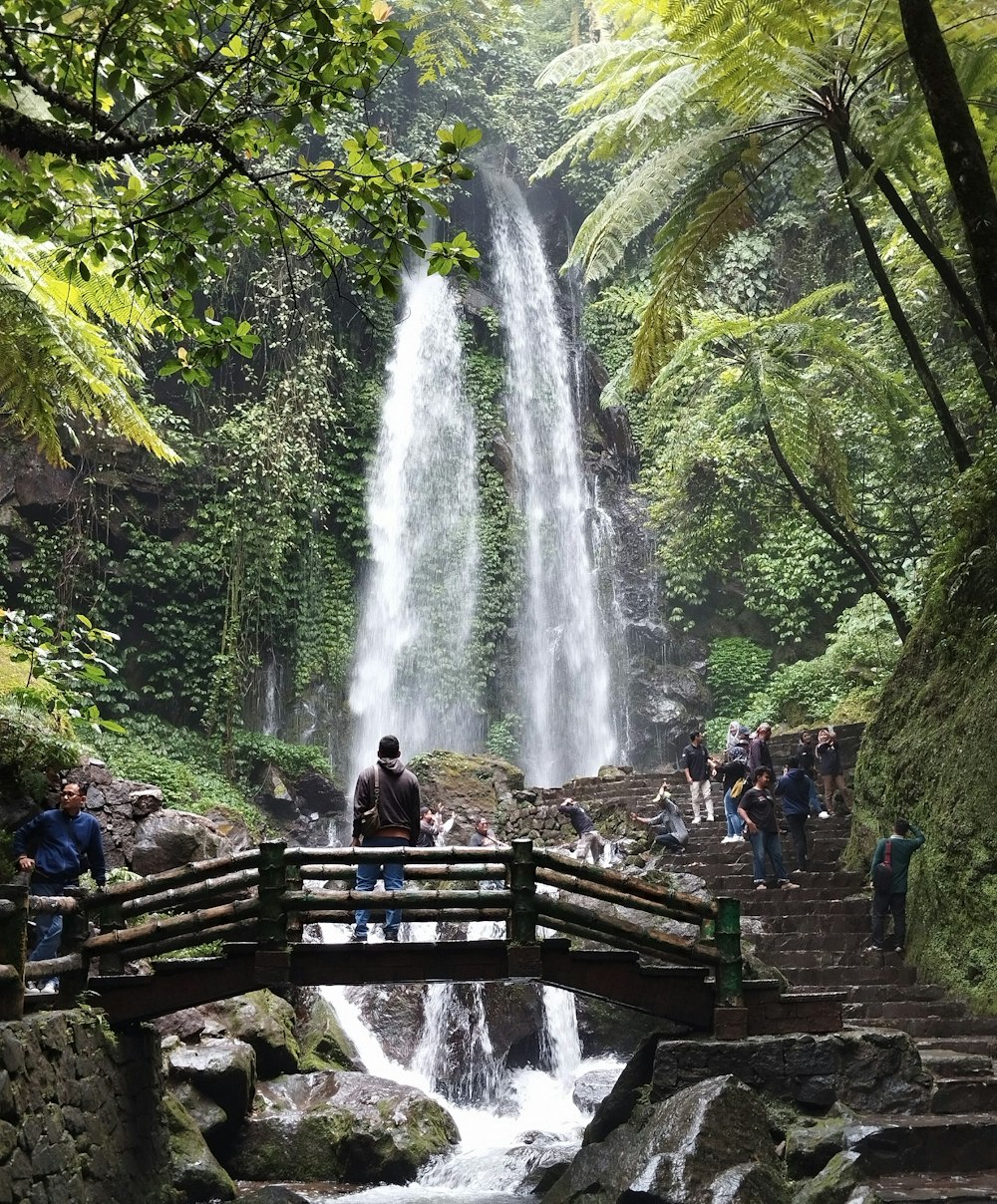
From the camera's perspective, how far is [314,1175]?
9367mm

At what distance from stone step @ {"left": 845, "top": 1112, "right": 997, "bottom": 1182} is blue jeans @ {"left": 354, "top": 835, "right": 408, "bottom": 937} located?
3.32m

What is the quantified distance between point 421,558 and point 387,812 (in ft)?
56.1

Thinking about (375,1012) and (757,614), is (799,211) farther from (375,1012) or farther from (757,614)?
(375,1012)

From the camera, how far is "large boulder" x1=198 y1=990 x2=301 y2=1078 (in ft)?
34.7

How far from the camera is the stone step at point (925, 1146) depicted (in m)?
7.04

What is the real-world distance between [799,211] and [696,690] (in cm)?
1106

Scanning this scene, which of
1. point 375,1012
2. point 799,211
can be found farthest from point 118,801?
point 799,211

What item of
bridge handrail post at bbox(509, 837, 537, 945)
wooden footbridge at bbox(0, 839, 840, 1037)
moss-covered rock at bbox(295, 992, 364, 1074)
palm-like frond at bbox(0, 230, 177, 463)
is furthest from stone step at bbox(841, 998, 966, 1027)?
palm-like frond at bbox(0, 230, 177, 463)

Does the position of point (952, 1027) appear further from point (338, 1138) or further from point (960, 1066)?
point (338, 1138)

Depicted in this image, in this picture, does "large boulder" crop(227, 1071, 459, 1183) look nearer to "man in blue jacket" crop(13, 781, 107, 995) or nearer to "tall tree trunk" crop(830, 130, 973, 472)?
"man in blue jacket" crop(13, 781, 107, 995)

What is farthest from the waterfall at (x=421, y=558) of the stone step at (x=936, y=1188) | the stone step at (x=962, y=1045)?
the stone step at (x=936, y=1188)

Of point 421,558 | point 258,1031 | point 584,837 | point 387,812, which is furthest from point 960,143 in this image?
point 421,558

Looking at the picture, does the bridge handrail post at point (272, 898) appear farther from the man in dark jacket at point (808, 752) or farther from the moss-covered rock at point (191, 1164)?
the man in dark jacket at point (808, 752)

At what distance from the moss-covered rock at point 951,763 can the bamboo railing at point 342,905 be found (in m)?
2.51
